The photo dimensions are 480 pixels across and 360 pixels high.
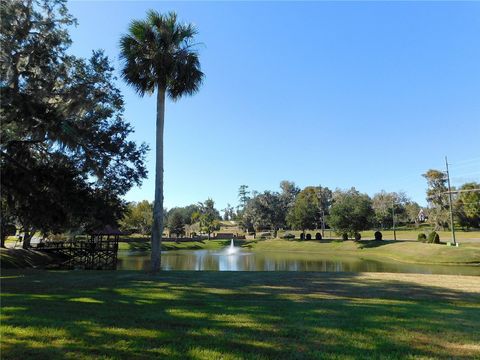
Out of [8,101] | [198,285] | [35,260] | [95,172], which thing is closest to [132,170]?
[95,172]

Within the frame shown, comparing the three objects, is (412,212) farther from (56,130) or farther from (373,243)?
(56,130)

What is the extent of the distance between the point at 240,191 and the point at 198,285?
137 meters

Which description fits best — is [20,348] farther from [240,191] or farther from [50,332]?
[240,191]

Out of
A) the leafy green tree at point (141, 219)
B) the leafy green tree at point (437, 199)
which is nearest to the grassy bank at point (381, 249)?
the leafy green tree at point (141, 219)

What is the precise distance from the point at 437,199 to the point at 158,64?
84.8 metres

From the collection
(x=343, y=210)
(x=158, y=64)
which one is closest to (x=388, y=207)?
(x=343, y=210)

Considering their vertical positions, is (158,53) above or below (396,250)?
above

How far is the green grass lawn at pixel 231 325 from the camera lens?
473cm

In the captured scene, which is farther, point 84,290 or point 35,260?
point 35,260

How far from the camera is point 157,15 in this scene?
15.8m

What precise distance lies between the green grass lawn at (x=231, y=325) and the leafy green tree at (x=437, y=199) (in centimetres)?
6901

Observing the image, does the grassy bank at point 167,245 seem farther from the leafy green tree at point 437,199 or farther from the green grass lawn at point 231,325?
the green grass lawn at point 231,325

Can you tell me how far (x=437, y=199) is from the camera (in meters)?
85.3

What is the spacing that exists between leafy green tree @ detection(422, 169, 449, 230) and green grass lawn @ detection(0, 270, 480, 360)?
2717 inches
